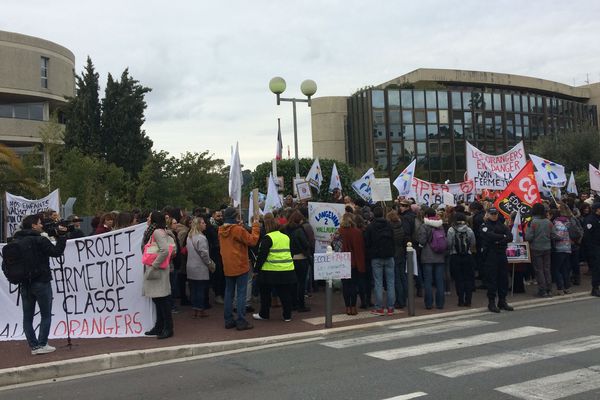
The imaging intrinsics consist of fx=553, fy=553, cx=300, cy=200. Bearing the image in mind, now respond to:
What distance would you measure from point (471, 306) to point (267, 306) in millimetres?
3791

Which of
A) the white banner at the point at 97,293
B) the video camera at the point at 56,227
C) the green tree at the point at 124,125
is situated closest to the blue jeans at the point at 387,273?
the white banner at the point at 97,293

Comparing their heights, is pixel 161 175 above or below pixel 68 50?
below

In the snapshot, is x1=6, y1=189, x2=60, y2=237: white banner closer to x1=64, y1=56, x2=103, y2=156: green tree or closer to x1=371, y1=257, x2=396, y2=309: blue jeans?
x1=371, y1=257, x2=396, y2=309: blue jeans

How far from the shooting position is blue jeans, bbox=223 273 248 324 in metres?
8.65

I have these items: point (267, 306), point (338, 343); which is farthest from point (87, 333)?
point (338, 343)

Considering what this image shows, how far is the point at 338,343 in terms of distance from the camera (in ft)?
25.4

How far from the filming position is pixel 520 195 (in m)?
11.2

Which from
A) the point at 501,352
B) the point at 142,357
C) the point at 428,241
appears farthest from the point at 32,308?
the point at 428,241

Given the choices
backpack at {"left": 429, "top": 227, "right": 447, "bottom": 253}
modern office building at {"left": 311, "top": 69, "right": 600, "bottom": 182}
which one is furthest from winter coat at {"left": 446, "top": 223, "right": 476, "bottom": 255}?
modern office building at {"left": 311, "top": 69, "right": 600, "bottom": 182}

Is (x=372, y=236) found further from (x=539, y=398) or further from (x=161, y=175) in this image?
(x=161, y=175)

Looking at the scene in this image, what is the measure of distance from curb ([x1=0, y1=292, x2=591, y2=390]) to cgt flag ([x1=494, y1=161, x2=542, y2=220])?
3451 millimetres

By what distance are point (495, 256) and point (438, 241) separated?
3.29 feet

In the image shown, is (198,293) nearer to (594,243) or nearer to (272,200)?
(272,200)

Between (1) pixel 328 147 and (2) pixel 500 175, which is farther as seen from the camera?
(1) pixel 328 147
